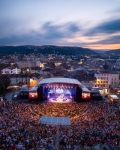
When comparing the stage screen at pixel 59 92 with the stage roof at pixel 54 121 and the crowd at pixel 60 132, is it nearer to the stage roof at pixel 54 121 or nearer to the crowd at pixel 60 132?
the crowd at pixel 60 132

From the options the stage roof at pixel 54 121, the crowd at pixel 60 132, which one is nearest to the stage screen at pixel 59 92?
the crowd at pixel 60 132

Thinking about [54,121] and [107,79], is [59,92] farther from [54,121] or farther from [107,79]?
[107,79]

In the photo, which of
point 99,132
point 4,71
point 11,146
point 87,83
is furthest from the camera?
point 4,71

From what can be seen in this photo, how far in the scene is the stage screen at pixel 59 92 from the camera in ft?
101

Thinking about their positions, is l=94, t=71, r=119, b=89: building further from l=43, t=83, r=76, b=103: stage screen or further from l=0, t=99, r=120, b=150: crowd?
l=0, t=99, r=120, b=150: crowd

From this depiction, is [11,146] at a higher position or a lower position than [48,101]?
higher

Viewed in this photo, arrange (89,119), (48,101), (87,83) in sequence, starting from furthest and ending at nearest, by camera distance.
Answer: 1. (87,83)
2. (48,101)
3. (89,119)

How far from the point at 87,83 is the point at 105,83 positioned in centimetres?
612

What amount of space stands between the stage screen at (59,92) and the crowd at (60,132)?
5.85m

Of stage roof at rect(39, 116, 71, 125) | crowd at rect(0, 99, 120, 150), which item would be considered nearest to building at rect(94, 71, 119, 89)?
crowd at rect(0, 99, 120, 150)

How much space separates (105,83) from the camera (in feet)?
159

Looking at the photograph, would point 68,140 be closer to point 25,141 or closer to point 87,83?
point 25,141

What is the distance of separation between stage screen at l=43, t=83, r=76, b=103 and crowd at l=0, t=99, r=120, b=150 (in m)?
5.85

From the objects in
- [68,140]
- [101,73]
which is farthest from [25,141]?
[101,73]
